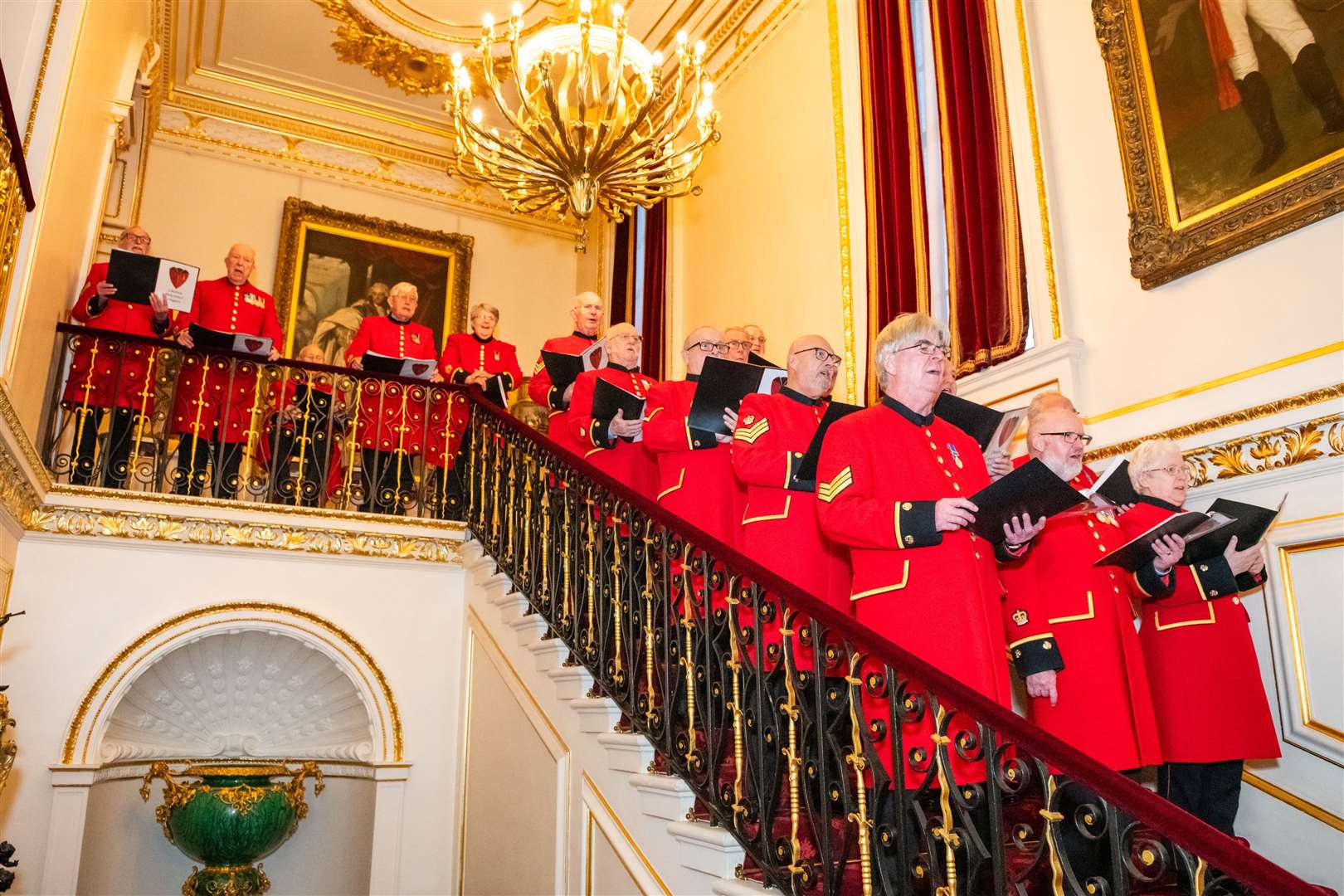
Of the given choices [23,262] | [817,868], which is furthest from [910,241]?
[23,262]

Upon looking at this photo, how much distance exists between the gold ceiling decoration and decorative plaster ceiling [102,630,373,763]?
533 centimetres

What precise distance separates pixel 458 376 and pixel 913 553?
4865 millimetres

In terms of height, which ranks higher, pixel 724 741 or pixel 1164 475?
pixel 1164 475

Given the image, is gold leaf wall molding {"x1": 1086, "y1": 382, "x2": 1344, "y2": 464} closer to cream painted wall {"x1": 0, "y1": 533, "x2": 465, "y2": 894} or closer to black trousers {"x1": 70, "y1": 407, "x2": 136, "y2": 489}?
cream painted wall {"x1": 0, "y1": 533, "x2": 465, "y2": 894}

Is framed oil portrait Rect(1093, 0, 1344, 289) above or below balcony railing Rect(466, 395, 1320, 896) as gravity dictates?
above

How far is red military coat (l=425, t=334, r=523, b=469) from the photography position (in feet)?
21.5

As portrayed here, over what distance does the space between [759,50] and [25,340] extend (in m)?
5.73

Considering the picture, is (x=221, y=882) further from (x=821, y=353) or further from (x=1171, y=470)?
(x=1171, y=470)

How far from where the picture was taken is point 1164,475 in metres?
3.67

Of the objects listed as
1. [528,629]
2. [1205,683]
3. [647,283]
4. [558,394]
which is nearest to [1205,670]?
[1205,683]

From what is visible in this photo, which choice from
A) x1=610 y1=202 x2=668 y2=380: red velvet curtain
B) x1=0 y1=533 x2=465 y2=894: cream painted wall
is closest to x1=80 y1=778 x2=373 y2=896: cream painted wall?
x1=0 y1=533 x2=465 y2=894: cream painted wall

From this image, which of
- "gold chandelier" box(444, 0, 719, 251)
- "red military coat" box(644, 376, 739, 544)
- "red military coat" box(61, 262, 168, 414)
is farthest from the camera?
"red military coat" box(61, 262, 168, 414)

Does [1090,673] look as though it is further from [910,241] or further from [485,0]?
[485,0]

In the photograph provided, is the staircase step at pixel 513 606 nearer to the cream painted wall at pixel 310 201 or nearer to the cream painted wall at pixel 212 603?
the cream painted wall at pixel 212 603
